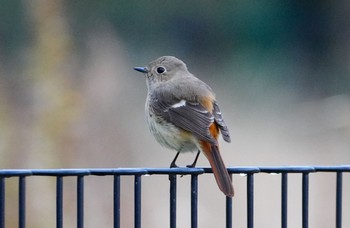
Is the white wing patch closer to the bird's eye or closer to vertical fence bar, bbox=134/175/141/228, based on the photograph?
the bird's eye

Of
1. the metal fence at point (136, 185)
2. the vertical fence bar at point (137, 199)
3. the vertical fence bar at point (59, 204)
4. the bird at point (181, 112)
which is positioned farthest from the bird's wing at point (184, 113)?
the vertical fence bar at point (59, 204)

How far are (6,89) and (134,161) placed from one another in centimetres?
75

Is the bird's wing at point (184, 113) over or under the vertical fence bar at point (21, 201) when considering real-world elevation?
over

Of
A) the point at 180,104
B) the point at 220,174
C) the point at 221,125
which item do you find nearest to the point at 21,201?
the point at 220,174

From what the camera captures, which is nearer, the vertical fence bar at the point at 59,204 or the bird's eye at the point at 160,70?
the vertical fence bar at the point at 59,204

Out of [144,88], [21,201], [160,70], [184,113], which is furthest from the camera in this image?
[144,88]

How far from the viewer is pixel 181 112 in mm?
3121

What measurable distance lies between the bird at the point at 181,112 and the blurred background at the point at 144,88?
56cm

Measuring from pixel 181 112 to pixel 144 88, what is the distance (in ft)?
3.40

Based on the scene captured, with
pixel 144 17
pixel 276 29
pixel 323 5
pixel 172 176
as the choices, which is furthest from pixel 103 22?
pixel 172 176

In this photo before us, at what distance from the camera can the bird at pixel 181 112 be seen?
9.66 feet

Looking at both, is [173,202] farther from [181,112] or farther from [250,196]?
[181,112]

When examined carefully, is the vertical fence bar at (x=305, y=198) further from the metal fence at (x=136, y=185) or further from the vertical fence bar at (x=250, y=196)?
the vertical fence bar at (x=250, y=196)

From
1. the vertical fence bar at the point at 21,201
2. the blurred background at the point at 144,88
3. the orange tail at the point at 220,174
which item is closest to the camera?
the vertical fence bar at the point at 21,201
